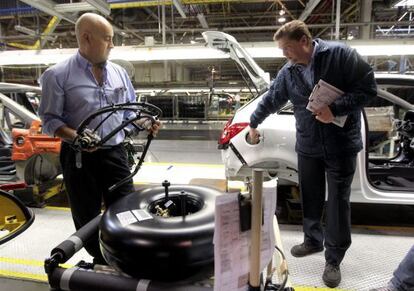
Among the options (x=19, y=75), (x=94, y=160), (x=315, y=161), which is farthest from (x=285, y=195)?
(x=19, y=75)

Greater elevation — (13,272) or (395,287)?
(395,287)

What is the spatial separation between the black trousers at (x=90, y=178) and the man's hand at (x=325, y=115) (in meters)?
1.27

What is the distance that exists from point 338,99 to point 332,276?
123cm

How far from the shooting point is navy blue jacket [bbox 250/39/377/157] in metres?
1.83

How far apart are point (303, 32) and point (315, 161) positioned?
2.87ft

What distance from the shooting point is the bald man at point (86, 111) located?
174 centimetres

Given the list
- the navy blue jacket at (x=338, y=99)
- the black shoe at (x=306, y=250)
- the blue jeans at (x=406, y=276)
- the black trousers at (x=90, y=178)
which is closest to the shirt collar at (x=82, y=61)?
the black trousers at (x=90, y=178)

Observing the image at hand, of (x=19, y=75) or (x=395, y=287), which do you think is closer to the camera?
(x=395, y=287)

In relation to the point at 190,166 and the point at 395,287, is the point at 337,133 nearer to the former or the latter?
the point at 395,287

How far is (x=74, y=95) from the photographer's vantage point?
181 cm

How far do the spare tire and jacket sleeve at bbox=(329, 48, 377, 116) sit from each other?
3.67 ft

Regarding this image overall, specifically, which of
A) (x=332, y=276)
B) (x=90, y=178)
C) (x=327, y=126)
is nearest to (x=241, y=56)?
(x=327, y=126)

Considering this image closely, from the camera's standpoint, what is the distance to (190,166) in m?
5.26

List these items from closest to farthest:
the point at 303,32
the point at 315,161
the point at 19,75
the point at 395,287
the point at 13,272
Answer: the point at 395,287 < the point at 303,32 < the point at 315,161 < the point at 13,272 < the point at 19,75
